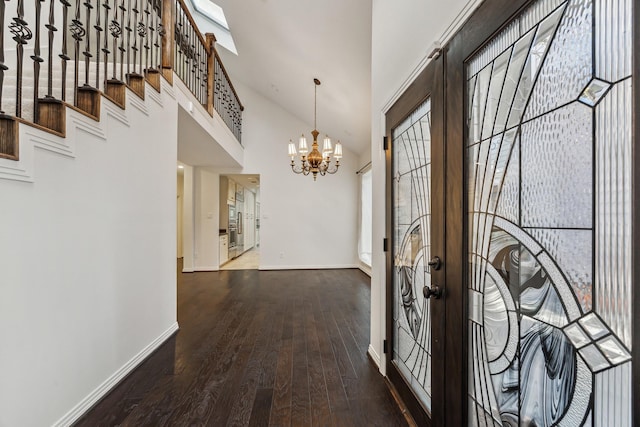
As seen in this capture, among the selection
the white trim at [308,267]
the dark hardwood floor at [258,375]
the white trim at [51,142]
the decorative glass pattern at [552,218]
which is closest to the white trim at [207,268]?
the white trim at [308,267]

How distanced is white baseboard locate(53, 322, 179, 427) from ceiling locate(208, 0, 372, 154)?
3578 mm

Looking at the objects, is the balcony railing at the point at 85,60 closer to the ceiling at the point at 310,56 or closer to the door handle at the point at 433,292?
the ceiling at the point at 310,56

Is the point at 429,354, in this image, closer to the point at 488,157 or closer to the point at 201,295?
the point at 488,157

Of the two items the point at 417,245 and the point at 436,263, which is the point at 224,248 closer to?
the point at 417,245

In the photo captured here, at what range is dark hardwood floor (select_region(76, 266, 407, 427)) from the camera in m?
1.65

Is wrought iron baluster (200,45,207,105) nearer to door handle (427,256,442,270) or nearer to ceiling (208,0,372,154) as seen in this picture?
ceiling (208,0,372,154)

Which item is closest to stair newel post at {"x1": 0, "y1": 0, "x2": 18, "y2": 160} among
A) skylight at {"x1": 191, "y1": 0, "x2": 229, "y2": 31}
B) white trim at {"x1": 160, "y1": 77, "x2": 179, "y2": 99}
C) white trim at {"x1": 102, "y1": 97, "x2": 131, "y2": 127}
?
white trim at {"x1": 102, "y1": 97, "x2": 131, "y2": 127}

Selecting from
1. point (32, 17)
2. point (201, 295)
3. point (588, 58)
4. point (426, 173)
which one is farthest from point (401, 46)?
point (201, 295)

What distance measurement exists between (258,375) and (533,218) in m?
2.00

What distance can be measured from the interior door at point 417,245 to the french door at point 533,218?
14 millimetres

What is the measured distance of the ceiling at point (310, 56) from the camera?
3.08 m

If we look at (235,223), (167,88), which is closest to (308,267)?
(235,223)

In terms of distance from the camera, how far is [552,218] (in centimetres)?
77

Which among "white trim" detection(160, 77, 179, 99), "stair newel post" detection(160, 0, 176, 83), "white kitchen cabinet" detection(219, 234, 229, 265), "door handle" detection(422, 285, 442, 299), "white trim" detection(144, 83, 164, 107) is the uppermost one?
"stair newel post" detection(160, 0, 176, 83)
